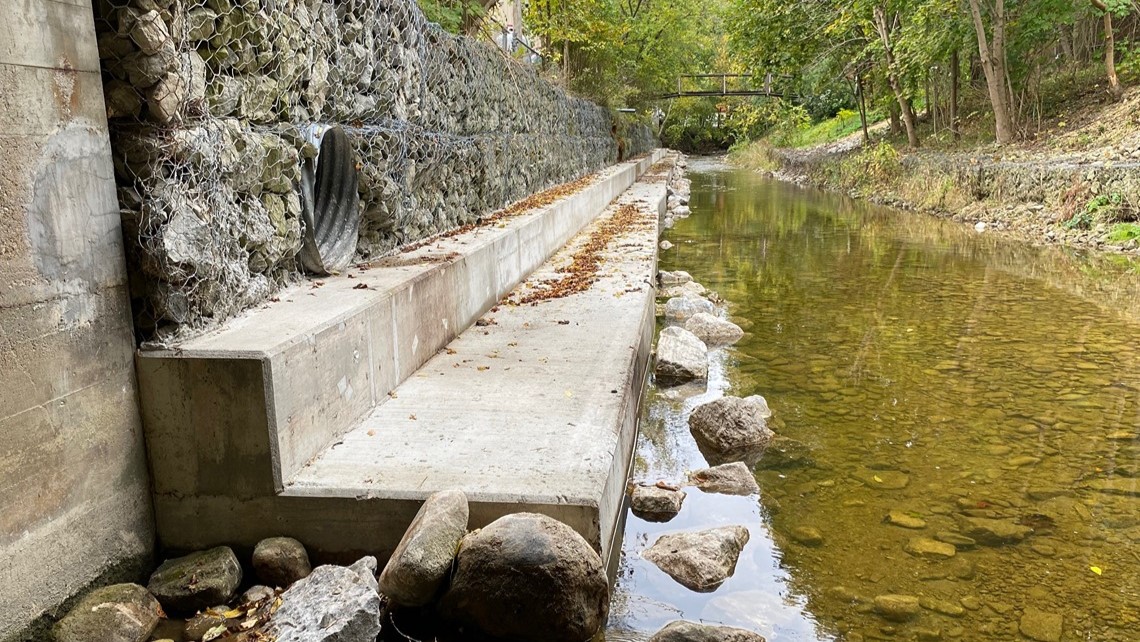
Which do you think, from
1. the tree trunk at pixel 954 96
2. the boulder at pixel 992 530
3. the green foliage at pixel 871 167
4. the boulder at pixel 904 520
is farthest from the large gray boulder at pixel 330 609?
the tree trunk at pixel 954 96

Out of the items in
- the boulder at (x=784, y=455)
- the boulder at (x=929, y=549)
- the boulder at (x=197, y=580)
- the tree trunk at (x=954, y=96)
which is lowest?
the boulder at (x=929, y=549)

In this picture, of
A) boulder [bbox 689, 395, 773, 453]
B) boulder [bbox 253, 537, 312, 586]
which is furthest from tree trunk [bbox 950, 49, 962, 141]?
boulder [bbox 253, 537, 312, 586]

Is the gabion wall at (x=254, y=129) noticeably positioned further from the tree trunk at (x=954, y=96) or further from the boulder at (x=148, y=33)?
the tree trunk at (x=954, y=96)

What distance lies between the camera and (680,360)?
22.4 feet

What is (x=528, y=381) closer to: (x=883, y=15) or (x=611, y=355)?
(x=611, y=355)

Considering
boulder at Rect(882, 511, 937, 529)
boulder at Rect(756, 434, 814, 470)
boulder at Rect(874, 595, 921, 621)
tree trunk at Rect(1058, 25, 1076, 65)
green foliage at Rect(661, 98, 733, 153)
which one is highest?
green foliage at Rect(661, 98, 733, 153)

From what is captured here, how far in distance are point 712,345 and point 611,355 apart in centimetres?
256

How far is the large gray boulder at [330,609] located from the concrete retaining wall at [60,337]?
2.62 feet

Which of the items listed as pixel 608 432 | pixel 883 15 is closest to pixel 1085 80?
pixel 883 15

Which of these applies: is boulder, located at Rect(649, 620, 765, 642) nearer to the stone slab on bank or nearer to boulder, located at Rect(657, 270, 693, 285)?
the stone slab on bank

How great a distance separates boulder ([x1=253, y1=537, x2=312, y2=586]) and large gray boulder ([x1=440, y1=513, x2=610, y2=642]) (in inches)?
27.9

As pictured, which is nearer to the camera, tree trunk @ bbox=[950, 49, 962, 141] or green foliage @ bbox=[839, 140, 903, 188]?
tree trunk @ bbox=[950, 49, 962, 141]

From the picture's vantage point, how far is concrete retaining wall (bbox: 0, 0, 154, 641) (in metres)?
2.84

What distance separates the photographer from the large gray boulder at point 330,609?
2.83 metres
